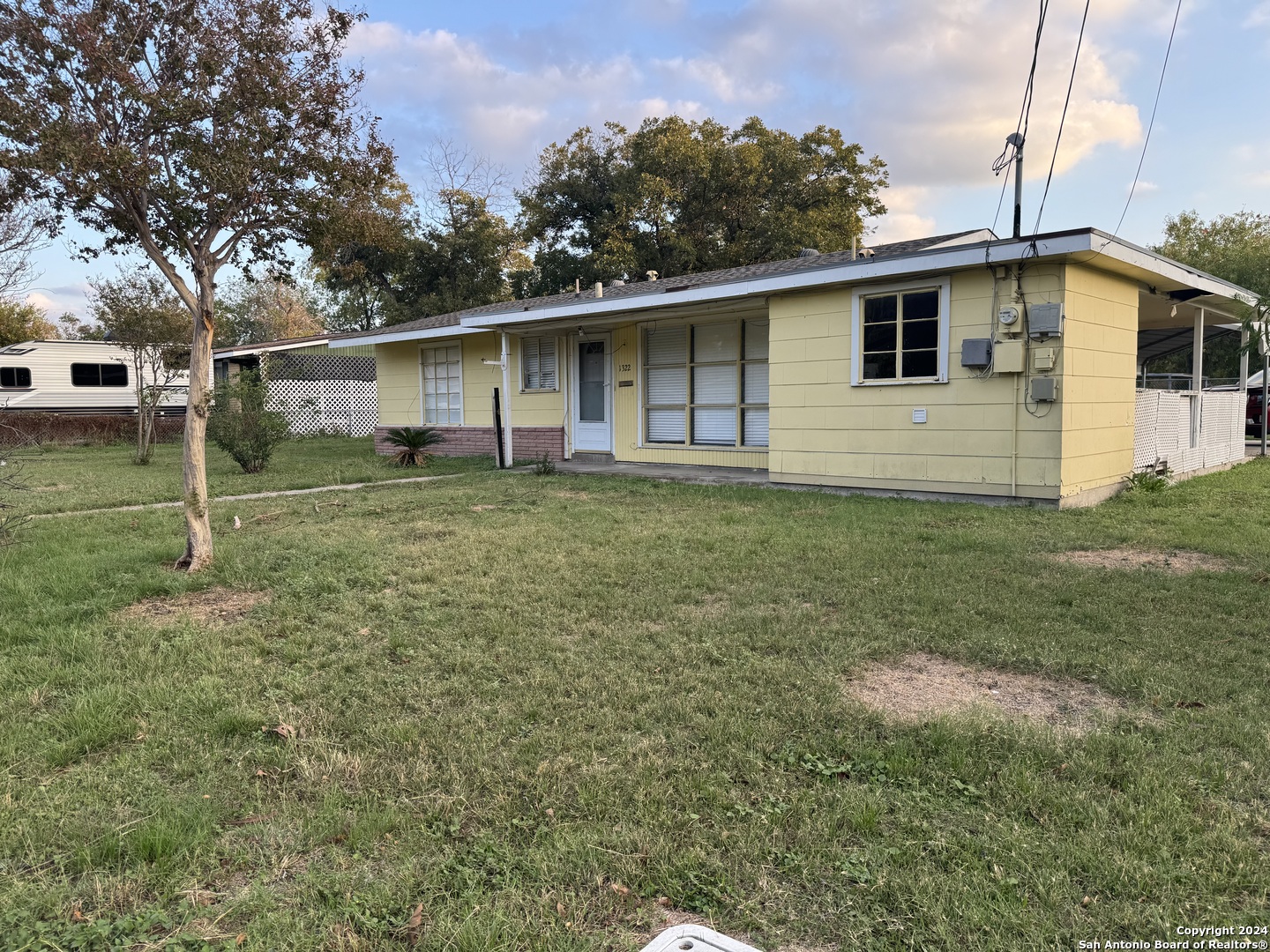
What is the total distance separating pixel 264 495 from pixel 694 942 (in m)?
9.29

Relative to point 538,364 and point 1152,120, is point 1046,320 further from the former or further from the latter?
point 538,364

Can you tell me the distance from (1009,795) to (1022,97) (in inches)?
290

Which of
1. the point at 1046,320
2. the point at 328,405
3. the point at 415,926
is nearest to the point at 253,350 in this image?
the point at 328,405

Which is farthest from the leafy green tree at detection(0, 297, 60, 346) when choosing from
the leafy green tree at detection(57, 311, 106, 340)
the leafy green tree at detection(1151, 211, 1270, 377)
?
the leafy green tree at detection(1151, 211, 1270, 377)

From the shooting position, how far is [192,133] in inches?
201

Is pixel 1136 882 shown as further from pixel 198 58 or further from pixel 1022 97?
pixel 1022 97

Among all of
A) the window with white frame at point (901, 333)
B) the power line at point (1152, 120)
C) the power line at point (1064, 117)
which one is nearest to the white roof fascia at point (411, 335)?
the window with white frame at point (901, 333)

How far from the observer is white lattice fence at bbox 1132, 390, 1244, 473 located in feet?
33.3

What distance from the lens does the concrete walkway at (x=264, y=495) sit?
8406 millimetres

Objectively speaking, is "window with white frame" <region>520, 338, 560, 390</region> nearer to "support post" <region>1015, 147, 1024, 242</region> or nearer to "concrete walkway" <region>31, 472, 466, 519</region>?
"concrete walkway" <region>31, 472, 466, 519</region>

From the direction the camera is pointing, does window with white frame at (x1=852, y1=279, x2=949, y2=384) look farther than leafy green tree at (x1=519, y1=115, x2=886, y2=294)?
No

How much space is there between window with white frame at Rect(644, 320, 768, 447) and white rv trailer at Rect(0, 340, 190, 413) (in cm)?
1199

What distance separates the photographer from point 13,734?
118 inches

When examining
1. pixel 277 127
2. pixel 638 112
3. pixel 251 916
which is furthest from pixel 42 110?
pixel 638 112
